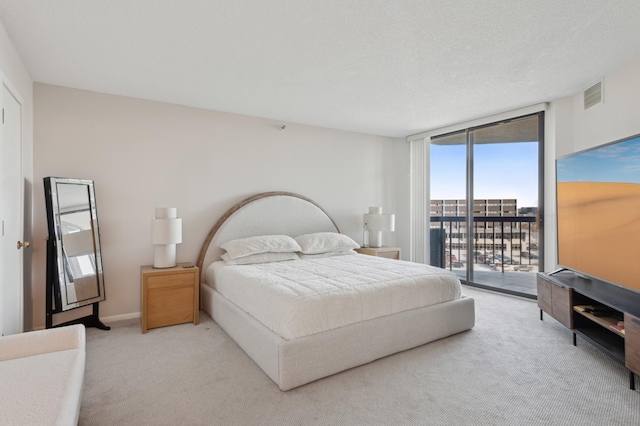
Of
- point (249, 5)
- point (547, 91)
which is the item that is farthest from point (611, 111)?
point (249, 5)

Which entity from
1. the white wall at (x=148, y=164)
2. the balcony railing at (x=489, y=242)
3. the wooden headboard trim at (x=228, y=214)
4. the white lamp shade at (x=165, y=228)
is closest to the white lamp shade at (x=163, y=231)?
the white lamp shade at (x=165, y=228)

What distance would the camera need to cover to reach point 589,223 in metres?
2.76

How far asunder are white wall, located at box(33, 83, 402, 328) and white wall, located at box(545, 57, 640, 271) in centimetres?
286

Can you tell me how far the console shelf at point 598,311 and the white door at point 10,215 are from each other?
402cm

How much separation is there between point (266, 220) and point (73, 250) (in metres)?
2.05

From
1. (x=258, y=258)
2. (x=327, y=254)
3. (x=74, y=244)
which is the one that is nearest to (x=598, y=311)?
(x=327, y=254)

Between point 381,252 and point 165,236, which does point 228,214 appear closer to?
point 165,236

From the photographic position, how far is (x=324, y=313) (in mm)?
2277

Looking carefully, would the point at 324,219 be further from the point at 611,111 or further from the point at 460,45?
the point at 611,111

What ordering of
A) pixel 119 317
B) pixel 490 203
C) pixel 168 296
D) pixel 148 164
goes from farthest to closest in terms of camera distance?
pixel 490 203 → pixel 148 164 → pixel 119 317 → pixel 168 296

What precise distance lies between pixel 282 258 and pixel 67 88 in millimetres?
2802

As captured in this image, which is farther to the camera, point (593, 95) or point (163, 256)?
point (163, 256)

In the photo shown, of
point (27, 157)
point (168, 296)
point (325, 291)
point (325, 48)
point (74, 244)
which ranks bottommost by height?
point (168, 296)

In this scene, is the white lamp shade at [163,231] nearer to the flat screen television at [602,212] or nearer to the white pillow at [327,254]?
the white pillow at [327,254]
